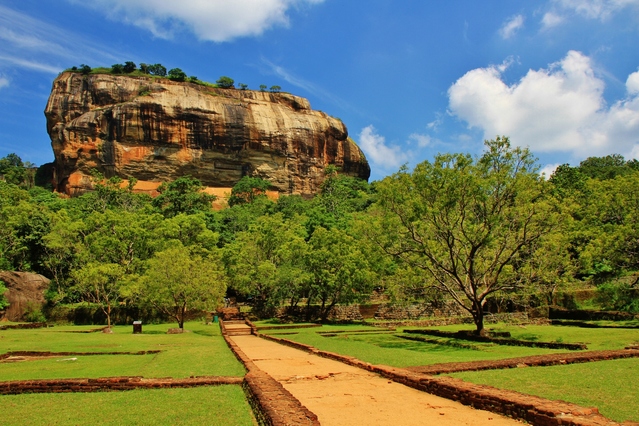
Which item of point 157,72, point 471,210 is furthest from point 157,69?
point 471,210

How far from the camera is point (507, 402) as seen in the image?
658cm

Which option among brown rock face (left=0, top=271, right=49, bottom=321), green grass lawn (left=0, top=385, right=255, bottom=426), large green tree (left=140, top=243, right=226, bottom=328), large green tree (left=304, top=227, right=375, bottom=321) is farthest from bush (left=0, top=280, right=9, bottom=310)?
green grass lawn (left=0, top=385, right=255, bottom=426)

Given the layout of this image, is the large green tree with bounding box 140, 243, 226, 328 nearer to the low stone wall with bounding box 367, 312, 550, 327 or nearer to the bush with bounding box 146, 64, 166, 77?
the low stone wall with bounding box 367, 312, 550, 327

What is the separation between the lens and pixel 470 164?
18.0 meters

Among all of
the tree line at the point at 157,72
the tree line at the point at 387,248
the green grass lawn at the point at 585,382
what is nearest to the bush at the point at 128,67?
the tree line at the point at 157,72

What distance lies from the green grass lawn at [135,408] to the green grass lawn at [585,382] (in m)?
4.98

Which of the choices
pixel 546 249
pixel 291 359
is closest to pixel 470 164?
pixel 546 249

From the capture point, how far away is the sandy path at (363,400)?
6.50 meters

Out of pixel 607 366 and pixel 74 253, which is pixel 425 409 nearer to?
pixel 607 366

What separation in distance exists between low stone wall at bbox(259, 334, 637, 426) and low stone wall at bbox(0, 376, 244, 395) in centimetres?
426

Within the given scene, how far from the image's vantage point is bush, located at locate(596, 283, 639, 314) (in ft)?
85.0

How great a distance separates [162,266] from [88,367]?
47.4 feet

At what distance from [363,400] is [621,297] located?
24743mm

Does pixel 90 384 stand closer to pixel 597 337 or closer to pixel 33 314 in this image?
pixel 597 337
